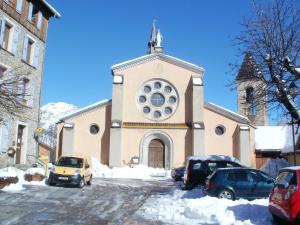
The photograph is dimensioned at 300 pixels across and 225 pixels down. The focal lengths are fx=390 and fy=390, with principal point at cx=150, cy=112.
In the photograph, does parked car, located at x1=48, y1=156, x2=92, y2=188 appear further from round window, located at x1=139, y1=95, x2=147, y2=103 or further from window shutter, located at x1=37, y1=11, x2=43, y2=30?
round window, located at x1=139, y1=95, x2=147, y2=103

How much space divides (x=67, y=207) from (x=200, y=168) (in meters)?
7.97

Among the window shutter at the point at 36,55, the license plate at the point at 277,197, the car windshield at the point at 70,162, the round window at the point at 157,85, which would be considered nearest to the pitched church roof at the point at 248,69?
the license plate at the point at 277,197

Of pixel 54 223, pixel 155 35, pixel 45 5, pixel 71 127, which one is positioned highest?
pixel 155 35

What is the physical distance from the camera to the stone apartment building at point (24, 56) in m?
22.6

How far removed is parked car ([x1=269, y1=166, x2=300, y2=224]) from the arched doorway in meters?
25.4

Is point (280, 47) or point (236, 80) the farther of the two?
point (236, 80)

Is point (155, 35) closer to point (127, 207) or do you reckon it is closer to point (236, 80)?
point (236, 80)

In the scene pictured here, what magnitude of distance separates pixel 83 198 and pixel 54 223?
5.49 metres

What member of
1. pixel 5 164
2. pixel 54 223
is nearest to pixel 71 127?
pixel 5 164

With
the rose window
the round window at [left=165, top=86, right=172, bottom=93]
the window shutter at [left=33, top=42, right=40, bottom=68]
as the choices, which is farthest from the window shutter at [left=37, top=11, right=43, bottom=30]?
the round window at [left=165, top=86, right=172, bottom=93]

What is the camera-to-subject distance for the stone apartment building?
74.3ft

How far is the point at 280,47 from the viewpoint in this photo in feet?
49.2

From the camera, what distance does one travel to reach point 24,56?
24906 millimetres

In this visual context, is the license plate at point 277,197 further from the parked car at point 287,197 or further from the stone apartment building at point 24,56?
the stone apartment building at point 24,56
